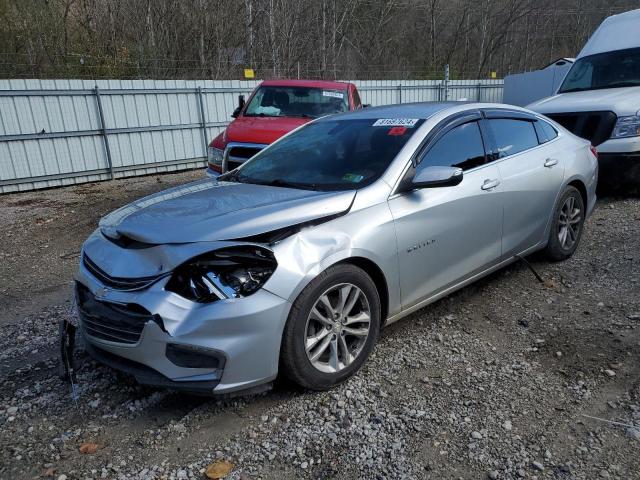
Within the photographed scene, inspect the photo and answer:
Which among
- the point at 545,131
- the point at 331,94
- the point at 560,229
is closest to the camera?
the point at 545,131

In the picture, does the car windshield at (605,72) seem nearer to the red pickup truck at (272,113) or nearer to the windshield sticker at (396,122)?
the red pickup truck at (272,113)

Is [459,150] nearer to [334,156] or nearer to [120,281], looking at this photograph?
[334,156]

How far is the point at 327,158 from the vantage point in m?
3.67

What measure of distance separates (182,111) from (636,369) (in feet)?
37.0

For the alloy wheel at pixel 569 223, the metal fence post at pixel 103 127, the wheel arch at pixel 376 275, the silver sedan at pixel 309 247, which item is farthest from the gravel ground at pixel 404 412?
the metal fence post at pixel 103 127

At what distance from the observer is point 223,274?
258cm

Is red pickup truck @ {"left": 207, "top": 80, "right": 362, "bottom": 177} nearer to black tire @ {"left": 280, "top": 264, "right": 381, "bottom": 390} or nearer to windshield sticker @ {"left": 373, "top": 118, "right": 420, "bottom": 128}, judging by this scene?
windshield sticker @ {"left": 373, "top": 118, "right": 420, "bottom": 128}

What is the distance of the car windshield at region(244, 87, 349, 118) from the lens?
8148 mm

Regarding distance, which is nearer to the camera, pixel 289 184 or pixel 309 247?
pixel 309 247

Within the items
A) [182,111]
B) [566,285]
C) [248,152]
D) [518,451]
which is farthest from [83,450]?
[182,111]

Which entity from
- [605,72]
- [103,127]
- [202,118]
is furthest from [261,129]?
[202,118]

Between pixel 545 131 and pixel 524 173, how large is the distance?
84 cm

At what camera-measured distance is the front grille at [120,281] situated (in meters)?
2.57

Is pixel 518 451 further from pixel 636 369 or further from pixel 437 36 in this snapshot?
pixel 437 36
